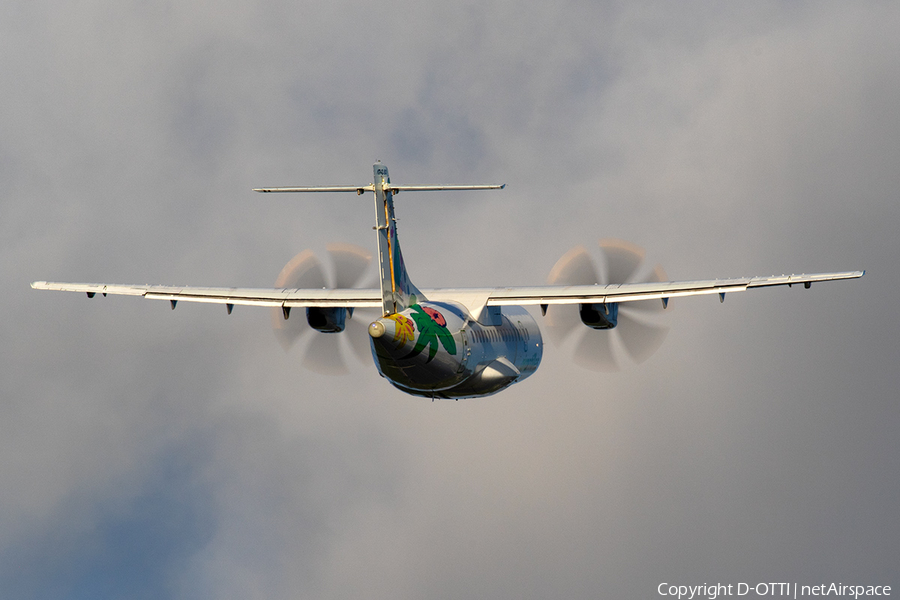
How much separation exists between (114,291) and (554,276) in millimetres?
19335

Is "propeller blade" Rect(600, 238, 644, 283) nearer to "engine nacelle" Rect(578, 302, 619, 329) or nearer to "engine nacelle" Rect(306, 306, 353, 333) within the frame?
"engine nacelle" Rect(578, 302, 619, 329)

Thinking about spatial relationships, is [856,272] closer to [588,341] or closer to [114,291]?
[588,341]

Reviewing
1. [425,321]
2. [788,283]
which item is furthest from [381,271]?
[788,283]

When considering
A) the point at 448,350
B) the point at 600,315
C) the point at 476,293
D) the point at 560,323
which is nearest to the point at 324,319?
the point at 476,293

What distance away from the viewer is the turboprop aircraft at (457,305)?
125 feet

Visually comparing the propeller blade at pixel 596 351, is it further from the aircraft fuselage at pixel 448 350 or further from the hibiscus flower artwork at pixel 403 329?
the hibiscus flower artwork at pixel 403 329

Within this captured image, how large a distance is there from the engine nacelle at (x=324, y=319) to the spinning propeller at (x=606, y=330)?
957 centimetres

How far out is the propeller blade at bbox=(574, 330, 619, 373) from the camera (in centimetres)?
4794

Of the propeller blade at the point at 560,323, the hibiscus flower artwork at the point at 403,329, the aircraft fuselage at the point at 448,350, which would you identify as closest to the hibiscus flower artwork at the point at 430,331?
the aircraft fuselage at the point at 448,350

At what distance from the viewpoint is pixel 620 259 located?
48594mm

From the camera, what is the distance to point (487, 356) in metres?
42.6

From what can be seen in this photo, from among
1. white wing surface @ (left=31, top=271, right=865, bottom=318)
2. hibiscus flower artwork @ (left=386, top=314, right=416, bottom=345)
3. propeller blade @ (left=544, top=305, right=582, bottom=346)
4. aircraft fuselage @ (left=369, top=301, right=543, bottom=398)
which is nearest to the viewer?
hibiscus flower artwork @ (left=386, top=314, right=416, bottom=345)

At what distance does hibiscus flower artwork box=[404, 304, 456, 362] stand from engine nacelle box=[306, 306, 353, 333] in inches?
371

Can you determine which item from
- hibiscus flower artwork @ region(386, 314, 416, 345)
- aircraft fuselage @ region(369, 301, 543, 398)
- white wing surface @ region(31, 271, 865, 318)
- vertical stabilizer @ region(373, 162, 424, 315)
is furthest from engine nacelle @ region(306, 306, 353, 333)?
hibiscus flower artwork @ region(386, 314, 416, 345)
